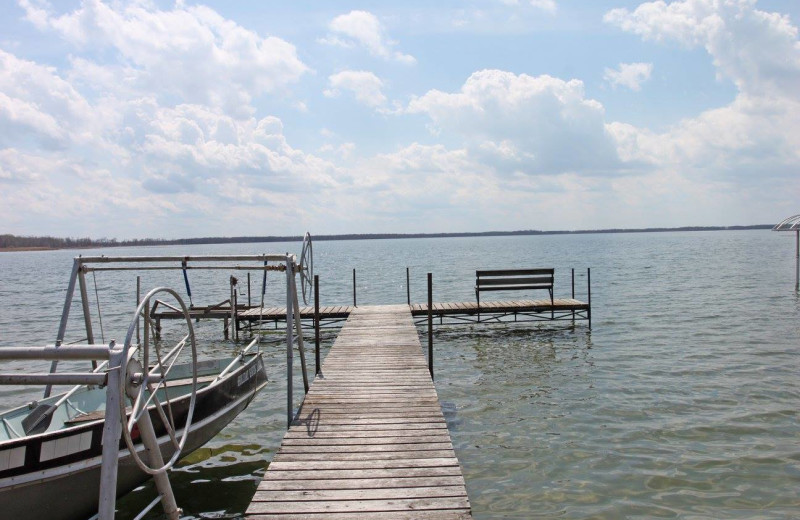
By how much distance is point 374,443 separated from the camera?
6926mm

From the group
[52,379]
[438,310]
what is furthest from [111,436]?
Result: [438,310]

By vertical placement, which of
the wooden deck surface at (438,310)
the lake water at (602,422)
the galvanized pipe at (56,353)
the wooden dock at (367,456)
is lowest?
the lake water at (602,422)

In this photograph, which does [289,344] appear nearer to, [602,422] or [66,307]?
[66,307]

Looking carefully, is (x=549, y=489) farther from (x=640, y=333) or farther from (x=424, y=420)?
(x=640, y=333)

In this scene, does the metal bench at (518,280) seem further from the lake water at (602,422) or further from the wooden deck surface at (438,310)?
the lake water at (602,422)

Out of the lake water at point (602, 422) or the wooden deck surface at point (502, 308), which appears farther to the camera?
the wooden deck surface at point (502, 308)

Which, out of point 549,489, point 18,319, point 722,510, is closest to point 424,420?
point 549,489

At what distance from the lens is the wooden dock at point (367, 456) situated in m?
5.30

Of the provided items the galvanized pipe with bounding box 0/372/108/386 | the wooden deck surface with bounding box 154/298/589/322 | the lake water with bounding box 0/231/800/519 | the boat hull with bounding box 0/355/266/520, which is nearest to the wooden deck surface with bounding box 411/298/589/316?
the wooden deck surface with bounding box 154/298/589/322

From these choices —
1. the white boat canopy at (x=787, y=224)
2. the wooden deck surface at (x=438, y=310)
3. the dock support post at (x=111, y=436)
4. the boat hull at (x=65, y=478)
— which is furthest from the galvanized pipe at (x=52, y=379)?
the white boat canopy at (x=787, y=224)

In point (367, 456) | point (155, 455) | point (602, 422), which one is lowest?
point (602, 422)

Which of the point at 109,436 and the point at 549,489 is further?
the point at 549,489

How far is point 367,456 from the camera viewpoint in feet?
21.4

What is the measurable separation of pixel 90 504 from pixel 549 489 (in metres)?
5.31
